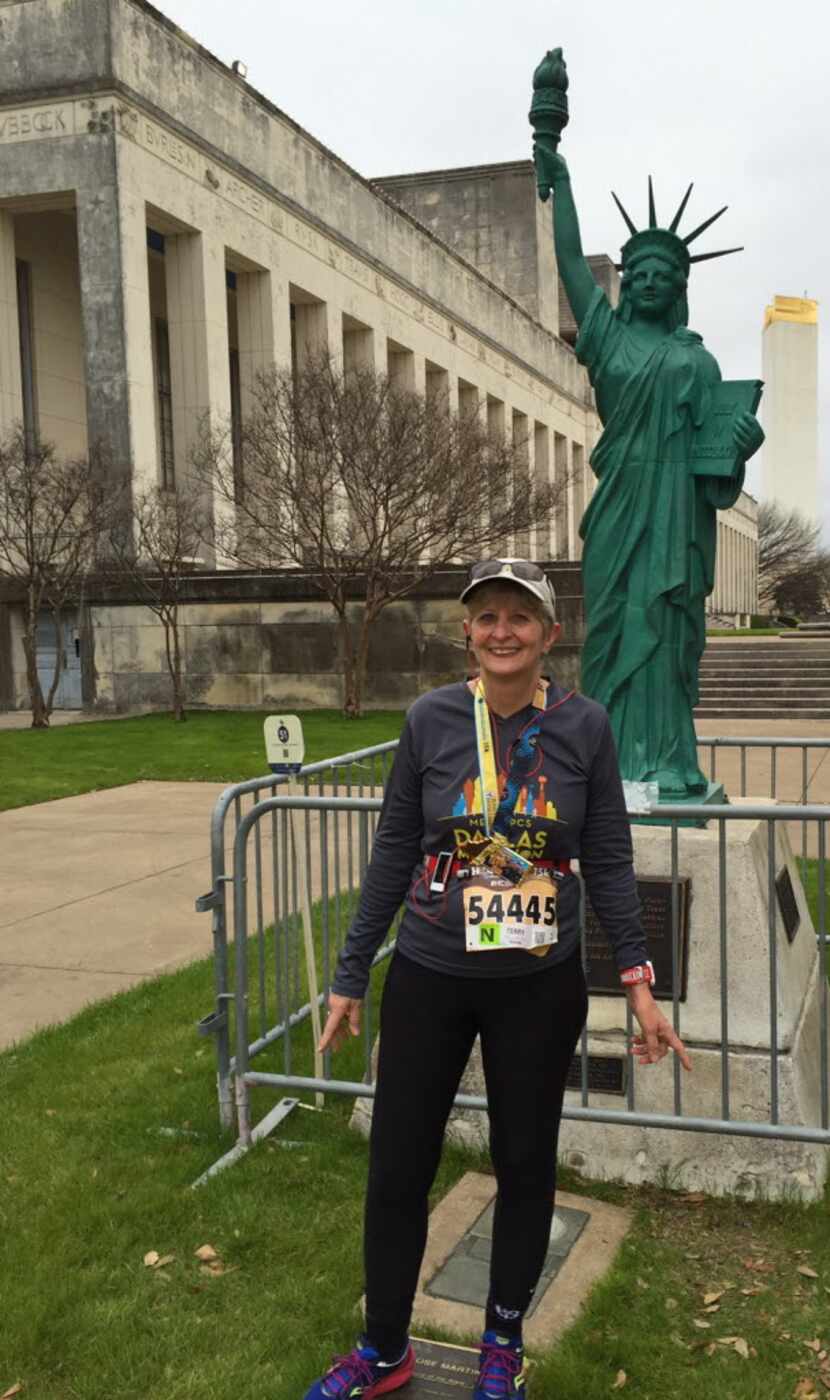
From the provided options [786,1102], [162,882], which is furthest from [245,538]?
[786,1102]

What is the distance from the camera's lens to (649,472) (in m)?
4.64

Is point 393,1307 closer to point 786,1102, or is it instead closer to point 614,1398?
point 614,1398

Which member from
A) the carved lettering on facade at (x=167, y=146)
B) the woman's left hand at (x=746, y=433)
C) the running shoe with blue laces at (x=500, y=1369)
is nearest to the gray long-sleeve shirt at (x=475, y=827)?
the running shoe with blue laces at (x=500, y=1369)

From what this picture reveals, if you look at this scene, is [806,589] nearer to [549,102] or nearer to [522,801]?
[549,102]

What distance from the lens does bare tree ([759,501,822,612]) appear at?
295 feet

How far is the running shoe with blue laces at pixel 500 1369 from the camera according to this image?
8.84 feet

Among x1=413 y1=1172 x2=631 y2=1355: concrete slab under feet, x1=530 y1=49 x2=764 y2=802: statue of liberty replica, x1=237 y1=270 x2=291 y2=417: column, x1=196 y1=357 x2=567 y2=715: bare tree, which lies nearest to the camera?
x1=413 y1=1172 x2=631 y2=1355: concrete slab under feet

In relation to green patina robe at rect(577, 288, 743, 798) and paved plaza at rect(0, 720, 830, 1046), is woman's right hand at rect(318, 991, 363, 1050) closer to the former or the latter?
green patina robe at rect(577, 288, 743, 798)

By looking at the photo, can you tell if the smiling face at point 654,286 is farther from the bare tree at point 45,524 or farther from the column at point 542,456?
the column at point 542,456

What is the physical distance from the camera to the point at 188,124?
25.0 metres

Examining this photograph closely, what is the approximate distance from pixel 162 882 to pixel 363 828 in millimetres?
4119

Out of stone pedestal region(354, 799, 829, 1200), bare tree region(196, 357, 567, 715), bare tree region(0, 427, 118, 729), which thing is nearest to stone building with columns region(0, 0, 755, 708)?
bare tree region(0, 427, 118, 729)

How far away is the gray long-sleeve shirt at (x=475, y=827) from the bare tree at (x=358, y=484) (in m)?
17.7

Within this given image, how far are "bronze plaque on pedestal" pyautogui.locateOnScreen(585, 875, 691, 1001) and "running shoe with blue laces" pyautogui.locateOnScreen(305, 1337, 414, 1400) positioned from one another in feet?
5.30
